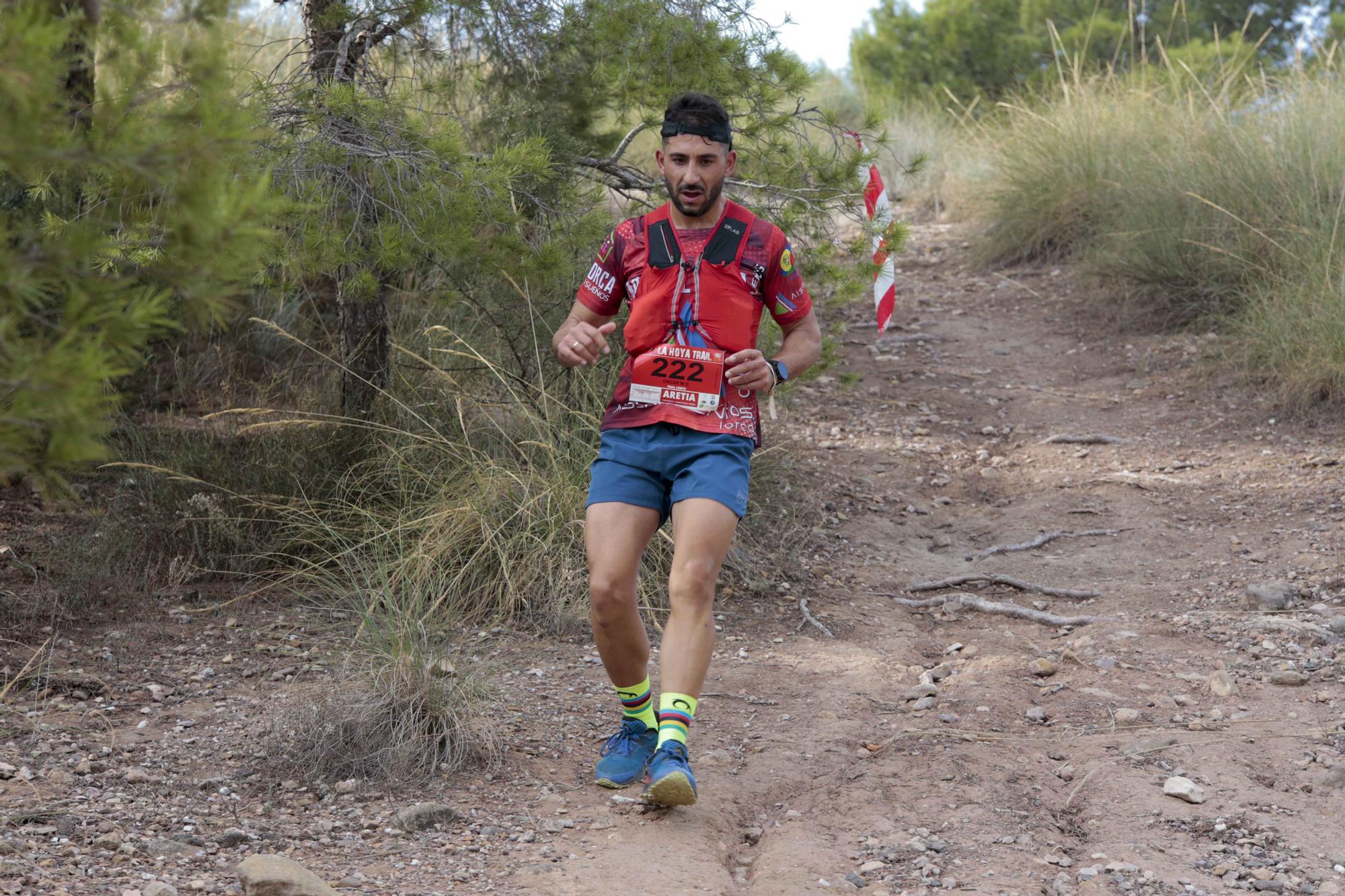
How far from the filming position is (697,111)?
3.43m

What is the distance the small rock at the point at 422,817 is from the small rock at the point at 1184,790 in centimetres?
189

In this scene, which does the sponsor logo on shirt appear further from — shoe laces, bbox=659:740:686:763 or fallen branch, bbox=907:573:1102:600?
fallen branch, bbox=907:573:1102:600

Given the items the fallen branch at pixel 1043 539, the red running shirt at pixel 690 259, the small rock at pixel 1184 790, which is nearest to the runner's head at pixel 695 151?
the red running shirt at pixel 690 259

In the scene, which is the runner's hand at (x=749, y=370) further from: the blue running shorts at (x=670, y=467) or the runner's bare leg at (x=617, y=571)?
the runner's bare leg at (x=617, y=571)

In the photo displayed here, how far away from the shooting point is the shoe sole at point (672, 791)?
126 inches

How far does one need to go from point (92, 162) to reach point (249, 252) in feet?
0.82

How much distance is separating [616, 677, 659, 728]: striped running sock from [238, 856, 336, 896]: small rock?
1.00 meters

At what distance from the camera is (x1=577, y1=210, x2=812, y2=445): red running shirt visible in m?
3.40

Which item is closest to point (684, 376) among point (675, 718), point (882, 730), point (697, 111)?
point (697, 111)

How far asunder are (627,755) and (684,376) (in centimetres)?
107

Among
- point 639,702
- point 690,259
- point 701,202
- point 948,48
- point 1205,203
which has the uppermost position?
point 948,48

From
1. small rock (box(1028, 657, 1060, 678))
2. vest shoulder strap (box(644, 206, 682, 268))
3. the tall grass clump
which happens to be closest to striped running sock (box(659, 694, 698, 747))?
vest shoulder strap (box(644, 206, 682, 268))

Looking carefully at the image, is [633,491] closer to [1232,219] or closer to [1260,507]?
[1260,507]

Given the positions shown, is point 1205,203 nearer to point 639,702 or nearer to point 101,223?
point 639,702
